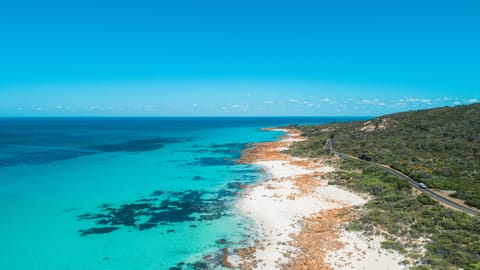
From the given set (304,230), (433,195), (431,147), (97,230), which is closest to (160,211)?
(97,230)

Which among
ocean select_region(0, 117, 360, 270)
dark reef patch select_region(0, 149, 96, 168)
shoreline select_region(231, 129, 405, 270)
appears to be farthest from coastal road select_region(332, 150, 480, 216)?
dark reef patch select_region(0, 149, 96, 168)

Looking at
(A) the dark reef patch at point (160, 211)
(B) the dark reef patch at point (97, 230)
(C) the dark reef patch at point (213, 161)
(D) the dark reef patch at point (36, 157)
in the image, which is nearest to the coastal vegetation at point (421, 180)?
(A) the dark reef patch at point (160, 211)

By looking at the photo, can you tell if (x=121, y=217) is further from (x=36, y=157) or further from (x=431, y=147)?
(x=431, y=147)

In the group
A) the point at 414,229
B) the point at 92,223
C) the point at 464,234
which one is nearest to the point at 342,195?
the point at 414,229

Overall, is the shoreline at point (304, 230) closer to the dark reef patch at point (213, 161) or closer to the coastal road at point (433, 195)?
the coastal road at point (433, 195)

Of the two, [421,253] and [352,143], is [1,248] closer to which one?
[421,253]
